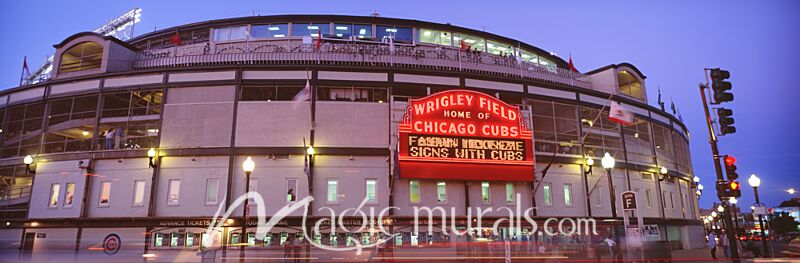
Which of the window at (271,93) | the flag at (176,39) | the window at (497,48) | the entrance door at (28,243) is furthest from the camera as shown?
the window at (497,48)

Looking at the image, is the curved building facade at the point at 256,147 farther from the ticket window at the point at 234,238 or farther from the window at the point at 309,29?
the window at the point at 309,29

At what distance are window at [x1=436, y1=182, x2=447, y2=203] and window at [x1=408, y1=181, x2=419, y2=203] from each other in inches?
52.1

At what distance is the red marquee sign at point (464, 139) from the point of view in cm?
2891

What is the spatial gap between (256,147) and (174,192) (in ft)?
18.4

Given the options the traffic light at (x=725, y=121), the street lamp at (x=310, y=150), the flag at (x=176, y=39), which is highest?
the flag at (x=176, y=39)

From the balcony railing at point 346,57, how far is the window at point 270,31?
1.37 m

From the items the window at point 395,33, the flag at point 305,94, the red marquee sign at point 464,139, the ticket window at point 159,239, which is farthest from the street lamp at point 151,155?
the window at point 395,33

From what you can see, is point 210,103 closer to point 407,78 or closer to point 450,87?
point 407,78

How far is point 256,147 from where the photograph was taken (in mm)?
28969

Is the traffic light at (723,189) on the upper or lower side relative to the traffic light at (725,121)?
lower

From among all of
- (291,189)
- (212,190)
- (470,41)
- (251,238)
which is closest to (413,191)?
(291,189)

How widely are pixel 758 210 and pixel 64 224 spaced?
38086 millimetres

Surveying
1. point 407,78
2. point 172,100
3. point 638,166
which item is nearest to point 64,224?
point 172,100

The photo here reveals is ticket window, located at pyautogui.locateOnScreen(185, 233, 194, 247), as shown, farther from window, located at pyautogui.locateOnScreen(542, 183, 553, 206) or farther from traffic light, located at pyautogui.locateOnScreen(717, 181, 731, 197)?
traffic light, located at pyautogui.locateOnScreen(717, 181, 731, 197)
